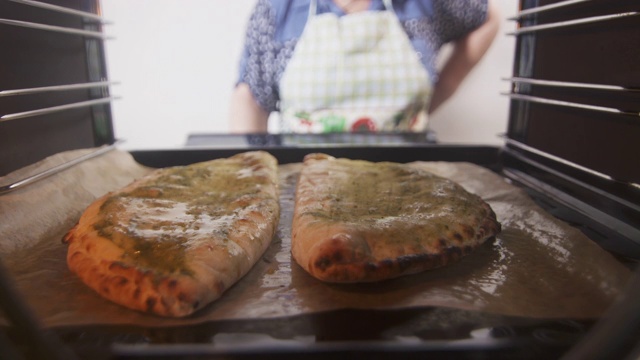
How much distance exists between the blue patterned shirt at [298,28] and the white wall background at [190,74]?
0.55 feet

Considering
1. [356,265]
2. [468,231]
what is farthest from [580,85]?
[356,265]

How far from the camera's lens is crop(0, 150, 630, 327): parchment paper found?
0.77 metres

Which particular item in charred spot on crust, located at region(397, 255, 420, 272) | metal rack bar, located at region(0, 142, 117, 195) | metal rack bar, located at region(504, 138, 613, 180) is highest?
metal rack bar, located at region(504, 138, 613, 180)

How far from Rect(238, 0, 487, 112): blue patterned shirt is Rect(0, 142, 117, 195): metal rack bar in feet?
4.58

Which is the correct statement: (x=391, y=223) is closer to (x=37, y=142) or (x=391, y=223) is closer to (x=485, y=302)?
(x=485, y=302)

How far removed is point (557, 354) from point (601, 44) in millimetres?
819

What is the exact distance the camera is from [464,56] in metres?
2.99

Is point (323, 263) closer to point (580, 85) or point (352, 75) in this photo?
point (580, 85)

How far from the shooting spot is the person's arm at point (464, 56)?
2.88m

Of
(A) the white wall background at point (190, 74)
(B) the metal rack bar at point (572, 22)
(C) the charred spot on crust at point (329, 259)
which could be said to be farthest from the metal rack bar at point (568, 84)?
(A) the white wall background at point (190, 74)

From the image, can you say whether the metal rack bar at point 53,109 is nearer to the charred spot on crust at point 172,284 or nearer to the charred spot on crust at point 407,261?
the charred spot on crust at point 172,284

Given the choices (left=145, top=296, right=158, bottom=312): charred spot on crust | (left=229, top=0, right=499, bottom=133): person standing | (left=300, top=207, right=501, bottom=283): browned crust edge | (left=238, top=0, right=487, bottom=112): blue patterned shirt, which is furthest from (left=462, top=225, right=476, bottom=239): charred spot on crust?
(left=238, top=0, right=487, bottom=112): blue patterned shirt

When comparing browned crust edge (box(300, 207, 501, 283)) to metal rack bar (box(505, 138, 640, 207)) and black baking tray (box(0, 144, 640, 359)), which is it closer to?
black baking tray (box(0, 144, 640, 359))

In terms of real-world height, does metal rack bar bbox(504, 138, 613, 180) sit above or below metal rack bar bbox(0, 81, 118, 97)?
below
